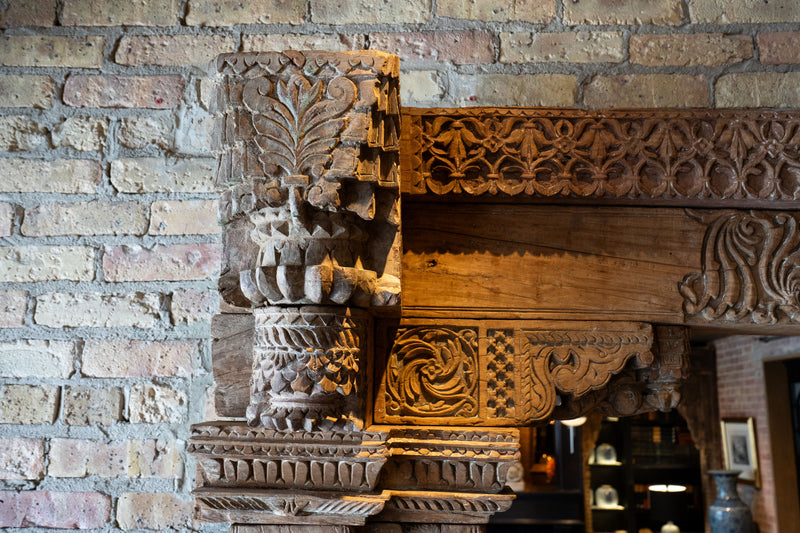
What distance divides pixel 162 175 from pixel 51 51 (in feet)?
1.52

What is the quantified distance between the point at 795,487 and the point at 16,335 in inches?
239

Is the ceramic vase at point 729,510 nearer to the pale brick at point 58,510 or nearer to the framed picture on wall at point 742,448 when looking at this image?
the framed picture on wall at point 742,448

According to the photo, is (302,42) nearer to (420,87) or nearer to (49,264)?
(420,87)

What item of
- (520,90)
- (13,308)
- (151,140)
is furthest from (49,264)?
(520,90)

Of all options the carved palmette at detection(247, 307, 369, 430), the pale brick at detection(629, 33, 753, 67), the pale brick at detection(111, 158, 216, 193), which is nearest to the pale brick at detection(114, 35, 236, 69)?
the pale brick at detection(111, 158, 216, 193)

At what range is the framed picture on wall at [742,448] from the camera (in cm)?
558

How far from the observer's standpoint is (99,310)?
1.51 metres

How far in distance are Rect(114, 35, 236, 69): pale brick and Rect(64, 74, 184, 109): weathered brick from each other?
5 cm

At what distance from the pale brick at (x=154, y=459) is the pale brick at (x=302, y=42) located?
1009 millimetres

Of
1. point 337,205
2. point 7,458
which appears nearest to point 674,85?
→ point 337,205

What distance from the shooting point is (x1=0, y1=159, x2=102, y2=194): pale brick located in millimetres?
1564

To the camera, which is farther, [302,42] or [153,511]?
[302,42]

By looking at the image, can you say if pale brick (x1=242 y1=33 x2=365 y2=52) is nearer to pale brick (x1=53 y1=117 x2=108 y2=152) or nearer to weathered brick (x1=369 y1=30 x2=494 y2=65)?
weathered brick (x1=369 y1=30 x2=494 y2=65)

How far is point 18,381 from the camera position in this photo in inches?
59.0
